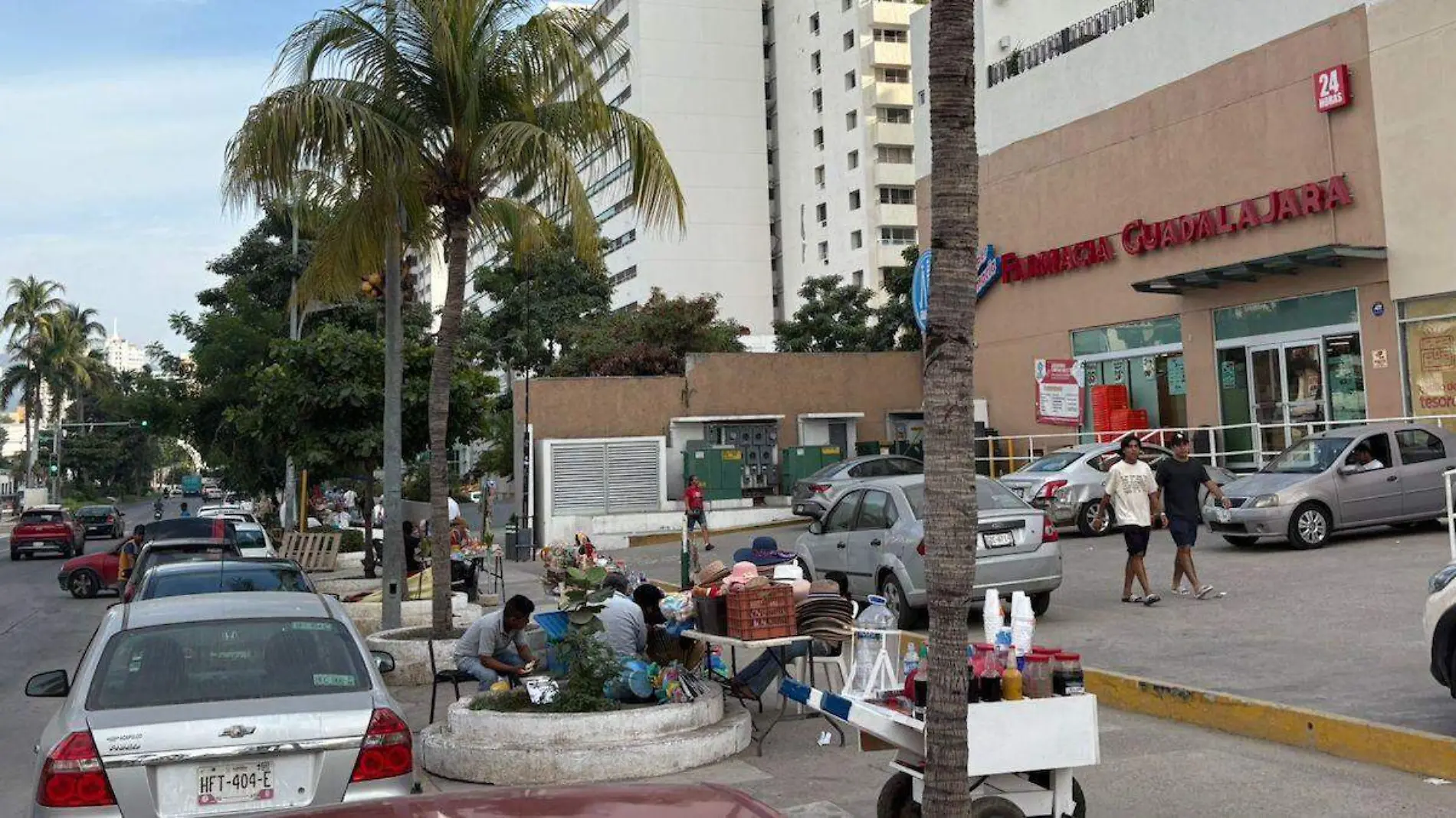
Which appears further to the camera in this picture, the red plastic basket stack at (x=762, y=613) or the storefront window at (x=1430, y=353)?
the storefront window at (x=1430, y=353)

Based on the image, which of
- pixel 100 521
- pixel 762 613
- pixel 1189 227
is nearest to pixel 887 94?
pixel 100 521

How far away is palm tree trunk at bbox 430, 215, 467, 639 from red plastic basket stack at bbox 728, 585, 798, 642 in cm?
472

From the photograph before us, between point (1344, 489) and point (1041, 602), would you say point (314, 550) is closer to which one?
point (1041, 602)

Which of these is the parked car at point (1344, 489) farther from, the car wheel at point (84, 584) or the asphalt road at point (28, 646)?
the car wheel at point (84, 584)

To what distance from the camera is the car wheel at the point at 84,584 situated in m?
26.1

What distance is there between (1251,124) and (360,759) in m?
24.3

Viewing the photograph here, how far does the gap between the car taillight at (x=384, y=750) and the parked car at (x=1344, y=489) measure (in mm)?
14386

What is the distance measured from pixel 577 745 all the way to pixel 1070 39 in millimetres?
27317

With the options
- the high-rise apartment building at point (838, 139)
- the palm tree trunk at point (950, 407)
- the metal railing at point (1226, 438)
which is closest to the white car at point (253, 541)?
the metal railing at point (1226, 438)

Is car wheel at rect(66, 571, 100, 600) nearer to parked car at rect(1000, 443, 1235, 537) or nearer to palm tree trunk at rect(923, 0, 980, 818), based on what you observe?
parked car at rect(1000, 443, 1235, 537)

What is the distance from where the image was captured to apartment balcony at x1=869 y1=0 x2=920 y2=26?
7162 centimetres

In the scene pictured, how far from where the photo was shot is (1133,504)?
1399 cm

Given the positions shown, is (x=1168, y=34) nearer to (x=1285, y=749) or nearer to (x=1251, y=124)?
(x=1251, y=124)

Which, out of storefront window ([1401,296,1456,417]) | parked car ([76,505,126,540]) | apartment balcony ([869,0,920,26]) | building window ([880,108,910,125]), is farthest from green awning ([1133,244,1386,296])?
apartment balcony ([869,0,920,26])
